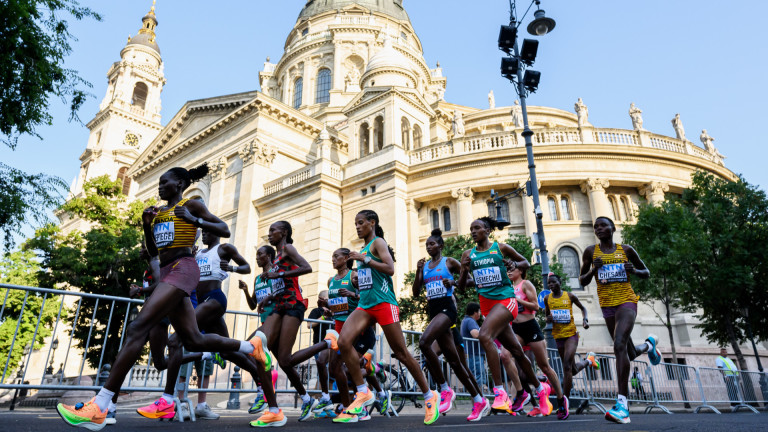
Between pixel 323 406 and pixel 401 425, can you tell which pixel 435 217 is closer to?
pixel 323 406

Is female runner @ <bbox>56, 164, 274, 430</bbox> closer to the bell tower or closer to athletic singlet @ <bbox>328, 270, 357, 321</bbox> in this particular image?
athletic singlet @ <bbox>328, 270, 357, 321</bbox>

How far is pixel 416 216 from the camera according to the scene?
24672 mm

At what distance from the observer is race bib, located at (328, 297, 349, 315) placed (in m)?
7.38

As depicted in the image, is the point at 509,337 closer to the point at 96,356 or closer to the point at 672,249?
the point at 672,249

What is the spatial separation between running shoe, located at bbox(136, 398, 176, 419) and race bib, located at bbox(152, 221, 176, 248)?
6.03ft

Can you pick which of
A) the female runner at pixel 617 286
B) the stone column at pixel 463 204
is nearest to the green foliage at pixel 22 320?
the stone column at pixel 463 204

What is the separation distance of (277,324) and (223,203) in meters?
27.2

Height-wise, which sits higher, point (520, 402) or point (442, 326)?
point (442, 326)

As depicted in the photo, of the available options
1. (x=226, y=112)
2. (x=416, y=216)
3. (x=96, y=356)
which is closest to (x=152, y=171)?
(x=226, y=112)

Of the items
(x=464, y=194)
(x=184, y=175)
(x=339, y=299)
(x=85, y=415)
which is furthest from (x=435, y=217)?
(x=85, y=415)

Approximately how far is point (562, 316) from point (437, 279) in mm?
3384

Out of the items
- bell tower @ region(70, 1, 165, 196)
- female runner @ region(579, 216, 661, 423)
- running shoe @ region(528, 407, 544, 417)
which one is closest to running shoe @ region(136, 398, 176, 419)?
running shoe @ region(528, 407, 544, 417)

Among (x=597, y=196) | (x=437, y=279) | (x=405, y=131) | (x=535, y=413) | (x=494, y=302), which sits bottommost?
(x=535, y=413)

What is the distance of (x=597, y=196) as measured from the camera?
22.4 meters
